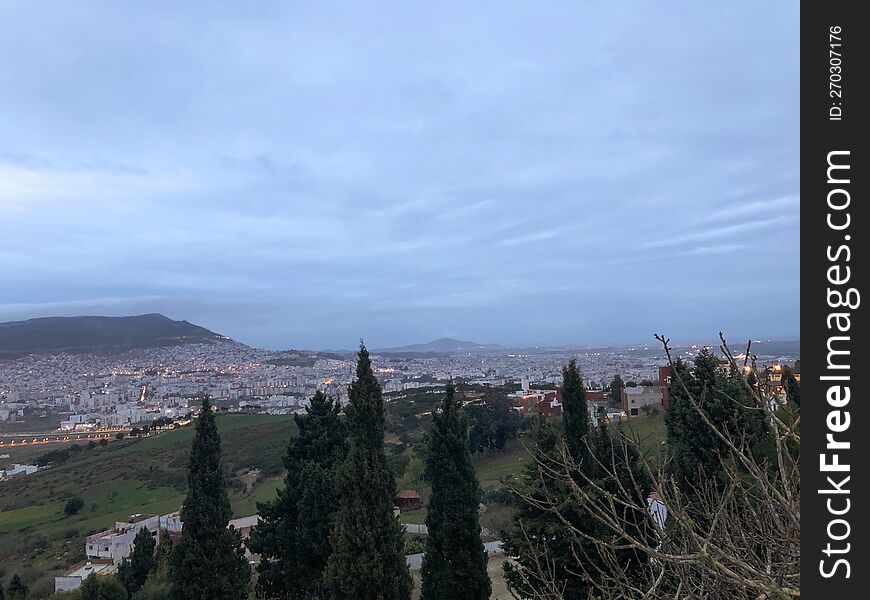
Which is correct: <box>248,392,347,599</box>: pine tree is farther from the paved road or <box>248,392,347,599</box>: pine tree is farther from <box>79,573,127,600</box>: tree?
the paved road

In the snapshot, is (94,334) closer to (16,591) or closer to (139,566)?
(16,591)

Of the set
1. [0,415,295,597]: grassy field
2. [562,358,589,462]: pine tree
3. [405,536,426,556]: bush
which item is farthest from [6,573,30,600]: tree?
[562,358,589,462]: pine tree

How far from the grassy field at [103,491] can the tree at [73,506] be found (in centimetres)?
26

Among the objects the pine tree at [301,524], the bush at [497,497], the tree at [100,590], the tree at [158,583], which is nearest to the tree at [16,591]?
the tree at [158,583]

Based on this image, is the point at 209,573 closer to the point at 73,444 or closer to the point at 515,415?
the point at 515,415

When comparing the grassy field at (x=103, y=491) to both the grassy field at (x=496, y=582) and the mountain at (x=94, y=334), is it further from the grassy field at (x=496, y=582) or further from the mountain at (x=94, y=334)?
the mountain at (x=94, y=334)

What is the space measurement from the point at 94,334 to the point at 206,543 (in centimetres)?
12318

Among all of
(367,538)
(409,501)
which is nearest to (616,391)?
(409,501)

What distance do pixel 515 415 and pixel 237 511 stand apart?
14757 millimetres

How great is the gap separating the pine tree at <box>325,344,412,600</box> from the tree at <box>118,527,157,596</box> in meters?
8.75

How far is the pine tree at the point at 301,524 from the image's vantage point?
34.9ft

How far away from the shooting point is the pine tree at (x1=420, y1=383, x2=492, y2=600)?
9.57 meters
